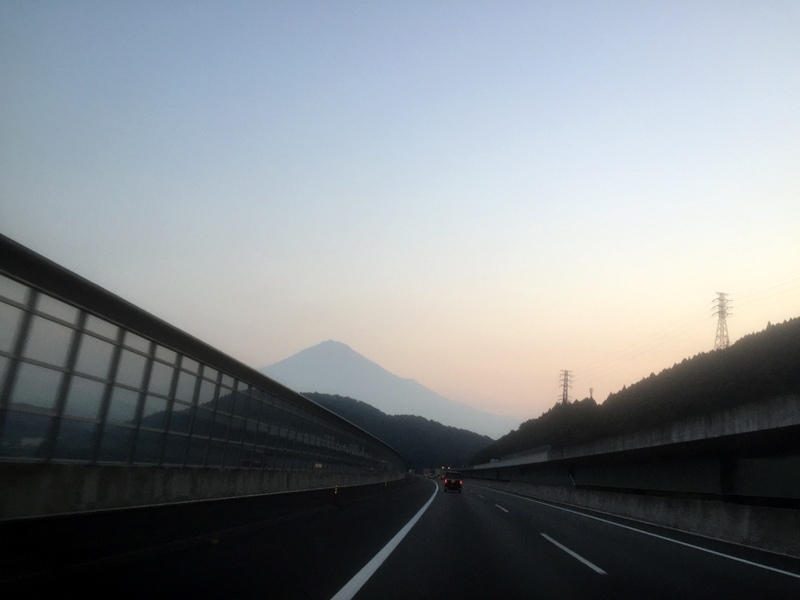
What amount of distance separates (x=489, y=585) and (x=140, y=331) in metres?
7.96

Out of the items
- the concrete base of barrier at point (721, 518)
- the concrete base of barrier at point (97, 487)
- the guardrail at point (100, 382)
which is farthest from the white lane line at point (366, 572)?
the concrete base of barrier at point (721, 518)

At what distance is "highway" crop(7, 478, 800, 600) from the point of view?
8359mm

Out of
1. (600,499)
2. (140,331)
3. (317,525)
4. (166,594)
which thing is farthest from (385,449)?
(166,594)

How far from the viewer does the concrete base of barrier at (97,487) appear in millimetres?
8828

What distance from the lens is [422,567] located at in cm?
1099

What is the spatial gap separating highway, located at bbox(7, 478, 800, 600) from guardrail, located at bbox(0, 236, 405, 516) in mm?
2317

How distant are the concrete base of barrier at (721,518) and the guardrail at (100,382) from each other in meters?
13.7

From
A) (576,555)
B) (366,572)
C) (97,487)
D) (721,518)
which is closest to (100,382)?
(97,487)

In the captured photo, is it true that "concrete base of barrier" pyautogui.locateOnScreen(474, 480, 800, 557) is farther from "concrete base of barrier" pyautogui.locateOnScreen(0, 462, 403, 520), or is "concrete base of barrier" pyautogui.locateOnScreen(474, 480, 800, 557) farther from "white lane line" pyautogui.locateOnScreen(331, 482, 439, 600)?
"concrete base of barrier" pyautogui.locateOnScreen(0, 462, 403, 520)

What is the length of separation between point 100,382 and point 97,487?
6.11 ft

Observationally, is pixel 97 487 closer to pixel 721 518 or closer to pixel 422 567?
pixel 422 567

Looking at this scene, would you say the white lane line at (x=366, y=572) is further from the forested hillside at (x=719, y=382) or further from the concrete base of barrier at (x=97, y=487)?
the forested hillside at (x=719, y=382)

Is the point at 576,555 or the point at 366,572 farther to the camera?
the point at 576,555

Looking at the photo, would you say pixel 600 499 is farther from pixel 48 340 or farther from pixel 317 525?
pixel 48 340
